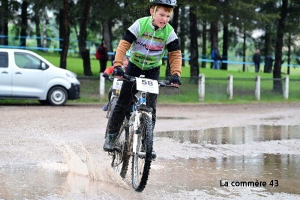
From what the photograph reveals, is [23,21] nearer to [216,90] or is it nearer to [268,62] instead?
[268,62]

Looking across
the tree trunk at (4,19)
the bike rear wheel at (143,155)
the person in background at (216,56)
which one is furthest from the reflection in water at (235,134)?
the person in background at (216,56)

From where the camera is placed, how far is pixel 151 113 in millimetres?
7801

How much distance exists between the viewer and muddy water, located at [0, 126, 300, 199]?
757 cm

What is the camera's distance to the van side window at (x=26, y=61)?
2248 centimetres

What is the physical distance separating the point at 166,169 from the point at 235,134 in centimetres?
552

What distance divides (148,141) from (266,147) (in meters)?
5.24

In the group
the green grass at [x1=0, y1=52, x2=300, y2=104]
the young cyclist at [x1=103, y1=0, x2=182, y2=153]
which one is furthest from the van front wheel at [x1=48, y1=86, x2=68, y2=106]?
the young cyclist at [x1=103, y1=0, x2=182, y2=153]

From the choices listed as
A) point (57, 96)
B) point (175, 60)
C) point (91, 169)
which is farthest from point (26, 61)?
point (175, 60)

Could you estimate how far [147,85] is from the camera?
7.67m

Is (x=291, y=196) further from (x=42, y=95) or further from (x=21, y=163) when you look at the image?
(x=42, y=95)

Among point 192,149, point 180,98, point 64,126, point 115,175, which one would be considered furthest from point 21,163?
point 180,98

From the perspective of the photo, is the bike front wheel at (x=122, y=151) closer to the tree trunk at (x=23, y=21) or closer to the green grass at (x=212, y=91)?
the green grass at (x=212, y=91)

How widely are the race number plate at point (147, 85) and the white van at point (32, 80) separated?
1512cm

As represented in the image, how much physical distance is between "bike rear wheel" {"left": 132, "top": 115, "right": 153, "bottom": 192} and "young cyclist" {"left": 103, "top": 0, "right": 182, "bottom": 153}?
1.49 feet
